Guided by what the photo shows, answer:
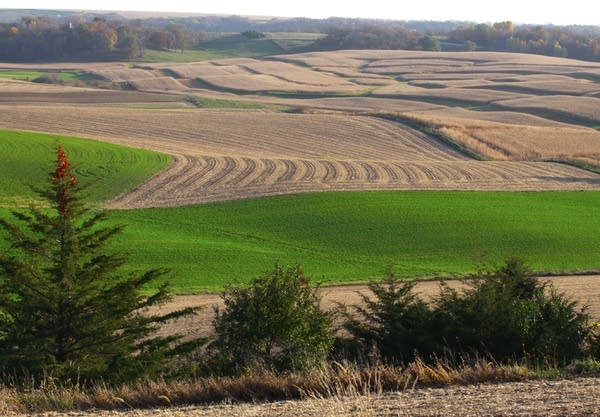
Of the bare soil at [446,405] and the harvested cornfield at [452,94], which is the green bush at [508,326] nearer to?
the bare soil at [446,405]

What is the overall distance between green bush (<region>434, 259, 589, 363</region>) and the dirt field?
6.95 metres

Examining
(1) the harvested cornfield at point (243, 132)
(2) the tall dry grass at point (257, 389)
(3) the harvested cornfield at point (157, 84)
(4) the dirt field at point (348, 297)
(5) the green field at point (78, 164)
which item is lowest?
(4) the dirt field at point (348, 297)

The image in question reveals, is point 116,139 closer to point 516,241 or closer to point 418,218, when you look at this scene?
point 418,218

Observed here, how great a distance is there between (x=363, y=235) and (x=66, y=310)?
A: 68.8 ft

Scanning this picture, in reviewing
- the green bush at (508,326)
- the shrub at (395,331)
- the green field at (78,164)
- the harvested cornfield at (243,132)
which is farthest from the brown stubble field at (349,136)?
the shrub at (395,331)

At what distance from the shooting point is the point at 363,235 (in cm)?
3494

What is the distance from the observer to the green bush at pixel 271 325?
52.5 ft

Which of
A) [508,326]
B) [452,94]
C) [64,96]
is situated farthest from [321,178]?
[452,94]

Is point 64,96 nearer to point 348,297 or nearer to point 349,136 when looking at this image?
point 349,136

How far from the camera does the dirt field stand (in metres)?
23.4

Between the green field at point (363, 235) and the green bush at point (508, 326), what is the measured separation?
1209 cm

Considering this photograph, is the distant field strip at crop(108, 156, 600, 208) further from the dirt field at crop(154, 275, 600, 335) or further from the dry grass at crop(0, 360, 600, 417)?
the dry grass at crop(0, 360, 600, 417)

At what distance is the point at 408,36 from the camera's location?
157 meters

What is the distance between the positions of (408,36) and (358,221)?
414 feet
